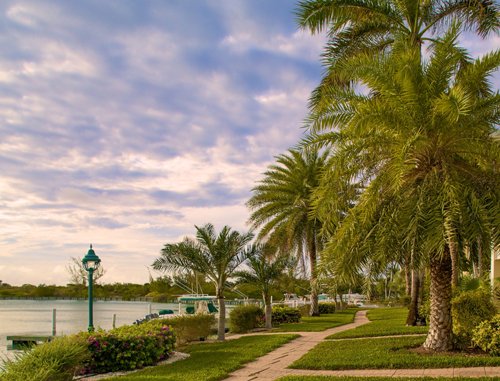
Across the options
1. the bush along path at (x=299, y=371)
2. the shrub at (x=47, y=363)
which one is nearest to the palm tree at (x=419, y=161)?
the bush along path at (x=299, y=371)

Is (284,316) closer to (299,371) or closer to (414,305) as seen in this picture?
(414,305)

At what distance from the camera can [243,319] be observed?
24.8 m

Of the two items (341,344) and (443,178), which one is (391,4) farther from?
(341,344)

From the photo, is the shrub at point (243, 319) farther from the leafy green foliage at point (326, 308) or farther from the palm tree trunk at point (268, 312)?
the leafy green foliage at point (326, 308)

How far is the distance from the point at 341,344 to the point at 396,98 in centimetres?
781

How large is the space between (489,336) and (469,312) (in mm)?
2017

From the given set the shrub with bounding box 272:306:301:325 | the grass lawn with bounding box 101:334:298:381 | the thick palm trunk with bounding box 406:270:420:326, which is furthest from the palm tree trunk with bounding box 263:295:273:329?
the thick palm trunk with bounding box 406:270:420:326

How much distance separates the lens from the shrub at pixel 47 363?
9.68 meters

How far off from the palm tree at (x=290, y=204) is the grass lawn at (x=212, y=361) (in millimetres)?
11468

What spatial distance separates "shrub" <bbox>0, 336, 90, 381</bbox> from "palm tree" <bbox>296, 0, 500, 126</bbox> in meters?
8.67

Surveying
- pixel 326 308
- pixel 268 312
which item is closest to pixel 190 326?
pixel 268 312

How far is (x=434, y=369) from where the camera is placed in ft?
36.8

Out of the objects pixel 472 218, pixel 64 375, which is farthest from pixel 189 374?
pixel 472 218

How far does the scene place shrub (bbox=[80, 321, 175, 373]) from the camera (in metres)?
13.0
